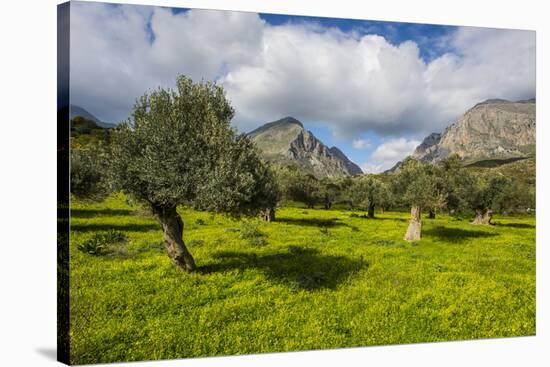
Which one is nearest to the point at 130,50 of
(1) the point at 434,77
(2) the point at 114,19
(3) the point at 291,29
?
(2) the point at 114,19

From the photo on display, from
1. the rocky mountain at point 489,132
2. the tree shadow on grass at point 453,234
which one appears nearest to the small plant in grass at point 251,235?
the tree shadow on grass at point 453,234

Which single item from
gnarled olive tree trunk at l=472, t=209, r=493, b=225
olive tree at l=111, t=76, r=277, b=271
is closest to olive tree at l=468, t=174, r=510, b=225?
gnarled olive tree trunk at l=472, t=209, r=493, b=225

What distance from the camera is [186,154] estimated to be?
39.8ft

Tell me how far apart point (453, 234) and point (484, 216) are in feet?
14.7

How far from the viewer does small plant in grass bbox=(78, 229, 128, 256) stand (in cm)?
1223

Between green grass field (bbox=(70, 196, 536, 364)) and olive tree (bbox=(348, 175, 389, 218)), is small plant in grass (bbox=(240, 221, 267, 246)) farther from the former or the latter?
olive tree (bbox=(348, 175, 389, 218))

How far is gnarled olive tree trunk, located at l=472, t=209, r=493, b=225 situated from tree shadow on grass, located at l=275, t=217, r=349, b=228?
7.56 metres

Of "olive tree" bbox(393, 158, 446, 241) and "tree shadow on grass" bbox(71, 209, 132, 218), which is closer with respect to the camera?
"tree shadow on grass" bbox(71, 209, 132, 218)

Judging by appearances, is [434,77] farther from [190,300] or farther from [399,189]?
[190,300]

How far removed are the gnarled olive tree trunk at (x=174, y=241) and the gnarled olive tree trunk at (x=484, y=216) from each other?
15.5 metres

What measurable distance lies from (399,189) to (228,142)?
10838mm

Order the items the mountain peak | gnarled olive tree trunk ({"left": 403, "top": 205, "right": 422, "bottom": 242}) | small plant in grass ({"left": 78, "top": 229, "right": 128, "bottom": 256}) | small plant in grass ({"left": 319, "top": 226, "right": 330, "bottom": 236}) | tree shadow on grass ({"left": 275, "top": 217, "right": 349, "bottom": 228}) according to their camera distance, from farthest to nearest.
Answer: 1. tree shadow on grass ({"left": 275, "top": 217, "right": 349, "bottom": 228})
2. small plant in grass ({"left": 319, "top": 226, "right": 330, "bottom": 236})
3. gnarled olive tree trunk ({"left": 403, "top": 205, "right": 422, "bottom": 242})
4. the mountain peak
5. small plant in grass ({"left": 78, "top": 229, "right": 128, "bottom": 256})

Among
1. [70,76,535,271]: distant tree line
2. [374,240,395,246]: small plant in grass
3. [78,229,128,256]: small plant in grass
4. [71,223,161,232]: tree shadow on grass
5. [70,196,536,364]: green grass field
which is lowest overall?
[70,196,536,364]: green grass field

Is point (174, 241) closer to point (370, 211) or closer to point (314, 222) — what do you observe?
point (314, 222)
